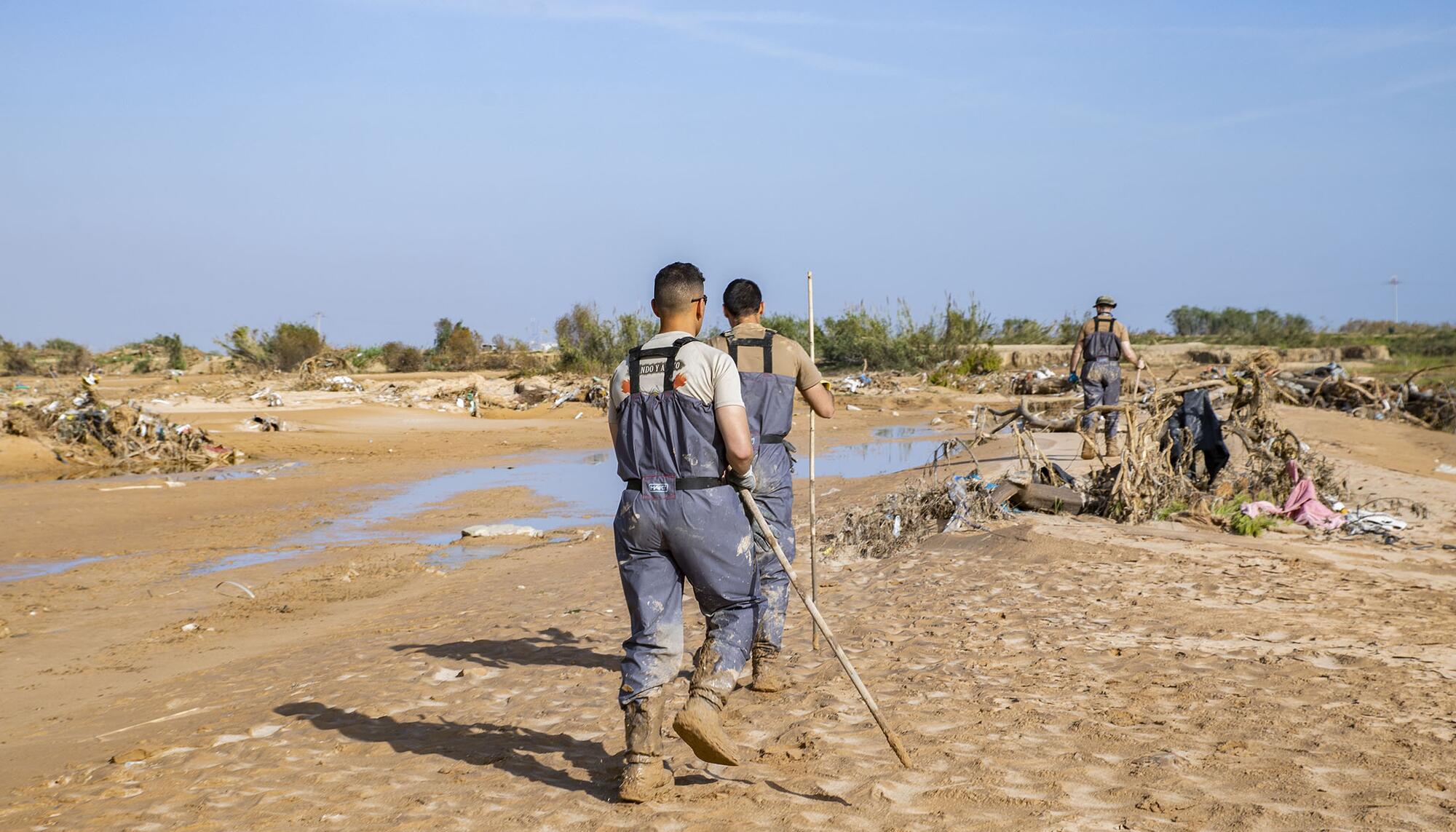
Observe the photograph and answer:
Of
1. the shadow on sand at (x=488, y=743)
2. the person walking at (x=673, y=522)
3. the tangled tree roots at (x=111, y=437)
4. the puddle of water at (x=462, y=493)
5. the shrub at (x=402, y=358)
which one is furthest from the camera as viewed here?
the shrub at (x=402, y=358)

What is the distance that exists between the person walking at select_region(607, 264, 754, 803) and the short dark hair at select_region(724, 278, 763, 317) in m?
1.49

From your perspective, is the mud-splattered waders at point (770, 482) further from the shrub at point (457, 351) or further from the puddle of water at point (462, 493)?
the shrub at point (457, 351)

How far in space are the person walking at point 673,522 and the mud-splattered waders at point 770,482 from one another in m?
1.24

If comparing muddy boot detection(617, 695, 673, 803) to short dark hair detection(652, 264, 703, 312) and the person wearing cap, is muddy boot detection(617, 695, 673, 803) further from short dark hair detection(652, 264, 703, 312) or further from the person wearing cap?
the person wearing cap

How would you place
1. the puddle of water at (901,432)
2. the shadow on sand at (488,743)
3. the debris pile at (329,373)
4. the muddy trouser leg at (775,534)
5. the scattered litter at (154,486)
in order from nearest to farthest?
the shadow on sand at (488,743) < the muddy trouser leg at (775,534) < the scattered litter at (154,486) < the puddle of water at (901,432) < the debris pile at (329,373)

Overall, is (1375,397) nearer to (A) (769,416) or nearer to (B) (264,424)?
(A) (769,416)

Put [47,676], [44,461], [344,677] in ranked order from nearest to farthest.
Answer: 1. [344,677]
2. [47,676]
3. [44,461]

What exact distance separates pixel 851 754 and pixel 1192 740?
4.47 feet

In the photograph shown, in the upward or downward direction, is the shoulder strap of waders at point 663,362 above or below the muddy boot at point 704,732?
above

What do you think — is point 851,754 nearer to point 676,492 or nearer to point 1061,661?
point 676,492

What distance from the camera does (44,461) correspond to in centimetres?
1764

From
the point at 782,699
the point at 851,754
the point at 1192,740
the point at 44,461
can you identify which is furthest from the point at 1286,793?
the point at 44,461

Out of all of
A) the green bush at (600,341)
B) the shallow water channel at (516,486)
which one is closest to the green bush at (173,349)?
the green bush at (600,341)

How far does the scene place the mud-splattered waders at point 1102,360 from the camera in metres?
12.7
